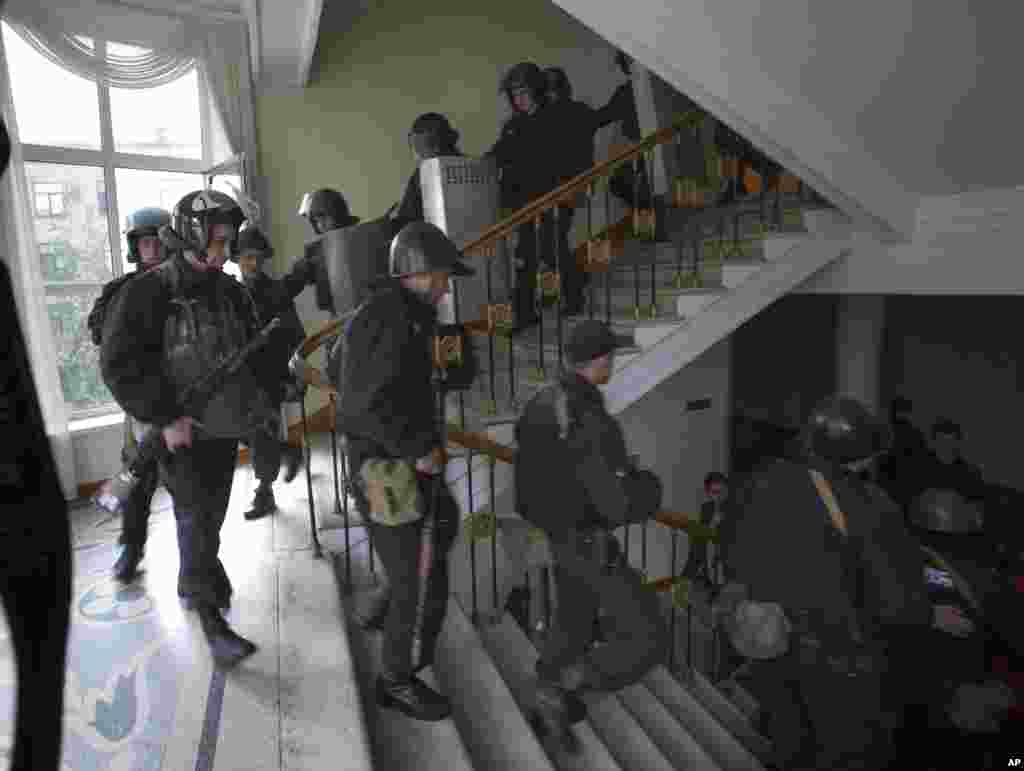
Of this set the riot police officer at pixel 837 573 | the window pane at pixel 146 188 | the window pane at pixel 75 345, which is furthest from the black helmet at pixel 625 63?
the window pane at pixel 75 345

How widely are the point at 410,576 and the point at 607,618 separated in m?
0.84

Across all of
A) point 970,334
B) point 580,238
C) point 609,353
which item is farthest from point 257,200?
point 970,334

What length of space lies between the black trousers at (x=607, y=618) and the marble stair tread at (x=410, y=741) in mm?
536

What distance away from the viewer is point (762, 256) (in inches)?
174

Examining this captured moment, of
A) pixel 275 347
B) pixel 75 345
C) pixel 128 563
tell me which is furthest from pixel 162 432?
pixel 75 345

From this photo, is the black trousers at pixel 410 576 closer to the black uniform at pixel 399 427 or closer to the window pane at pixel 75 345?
the black uniform at pixel 399 427

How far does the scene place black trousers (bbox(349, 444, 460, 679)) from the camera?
2.13 metres

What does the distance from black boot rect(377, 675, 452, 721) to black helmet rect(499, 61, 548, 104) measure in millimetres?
3708

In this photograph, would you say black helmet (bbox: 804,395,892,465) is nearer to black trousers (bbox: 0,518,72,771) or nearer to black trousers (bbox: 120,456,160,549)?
black trousers (bbox: 0,518,72,771)

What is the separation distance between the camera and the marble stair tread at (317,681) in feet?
6.53

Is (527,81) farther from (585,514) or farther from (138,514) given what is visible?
(138,514)

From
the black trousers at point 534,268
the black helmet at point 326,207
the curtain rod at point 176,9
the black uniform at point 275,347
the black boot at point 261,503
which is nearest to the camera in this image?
the black uniform at point 275,347

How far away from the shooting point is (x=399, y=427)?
2.06 metres

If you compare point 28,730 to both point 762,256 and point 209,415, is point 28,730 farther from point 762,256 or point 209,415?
point 762,256
